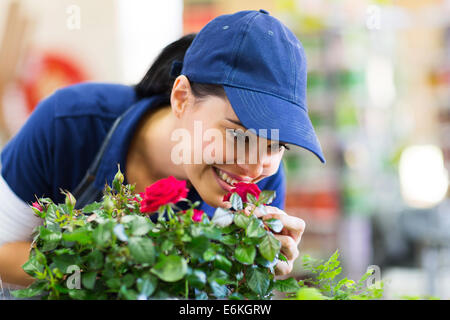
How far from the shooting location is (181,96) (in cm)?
94

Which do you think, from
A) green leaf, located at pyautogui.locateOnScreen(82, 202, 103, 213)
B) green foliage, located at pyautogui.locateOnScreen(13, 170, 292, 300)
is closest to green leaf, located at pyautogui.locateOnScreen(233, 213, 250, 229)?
green foliage, located at pyautogui.locateOnScreen(13, 170, 292, 300)

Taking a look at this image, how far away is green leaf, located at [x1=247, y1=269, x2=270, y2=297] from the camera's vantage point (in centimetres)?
65

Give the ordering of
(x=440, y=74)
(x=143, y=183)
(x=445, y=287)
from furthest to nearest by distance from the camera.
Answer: (x=440, y=74) → (x=445, y=287) → (x=143, y=183)

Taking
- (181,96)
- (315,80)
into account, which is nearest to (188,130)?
(181,96)

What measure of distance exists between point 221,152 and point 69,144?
20.2 inches

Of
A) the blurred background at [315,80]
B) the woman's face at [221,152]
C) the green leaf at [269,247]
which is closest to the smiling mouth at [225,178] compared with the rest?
the woman's face at [221,152]

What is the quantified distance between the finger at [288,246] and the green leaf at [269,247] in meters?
0.11

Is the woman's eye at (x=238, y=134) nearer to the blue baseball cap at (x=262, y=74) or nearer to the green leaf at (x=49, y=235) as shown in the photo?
the blue baseball cap at (x=262, y=74)

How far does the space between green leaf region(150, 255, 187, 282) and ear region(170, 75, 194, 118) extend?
41 centimetres

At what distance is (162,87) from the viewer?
1.19 metres

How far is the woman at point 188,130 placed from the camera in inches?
31.4
